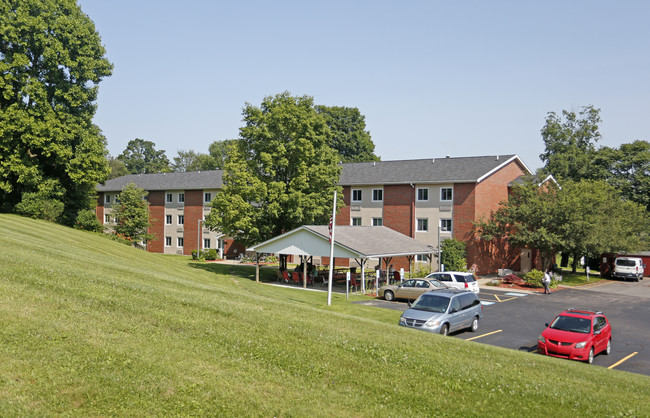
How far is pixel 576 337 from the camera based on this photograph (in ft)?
55.6

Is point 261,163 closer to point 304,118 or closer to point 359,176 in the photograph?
point 304,118

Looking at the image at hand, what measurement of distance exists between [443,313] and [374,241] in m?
17.0

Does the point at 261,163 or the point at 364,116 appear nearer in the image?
the point at 261,163

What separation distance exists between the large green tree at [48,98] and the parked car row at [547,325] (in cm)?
3015

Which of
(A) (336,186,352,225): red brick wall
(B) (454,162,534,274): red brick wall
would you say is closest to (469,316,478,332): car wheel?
(B) (454,162,534,274): red brick wall

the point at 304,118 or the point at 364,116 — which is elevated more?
the point at 364,116

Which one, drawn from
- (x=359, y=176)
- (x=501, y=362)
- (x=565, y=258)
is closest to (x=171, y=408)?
(x=501, y=362)

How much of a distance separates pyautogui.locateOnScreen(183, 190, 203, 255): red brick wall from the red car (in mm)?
49404

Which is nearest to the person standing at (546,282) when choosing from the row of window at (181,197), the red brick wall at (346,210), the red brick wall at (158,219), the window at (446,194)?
the window at (446,194)

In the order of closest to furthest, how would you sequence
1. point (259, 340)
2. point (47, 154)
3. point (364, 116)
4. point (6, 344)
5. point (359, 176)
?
point (6, 344), point (259, 340), point (47, 154), point (359, 176), point (364, 116)

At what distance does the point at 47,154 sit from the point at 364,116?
70.7m

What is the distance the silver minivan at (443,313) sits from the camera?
19.1 m

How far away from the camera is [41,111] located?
37219mm

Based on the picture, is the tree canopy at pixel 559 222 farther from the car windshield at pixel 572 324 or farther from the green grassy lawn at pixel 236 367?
the green grassy lawn at pixel 236 367
